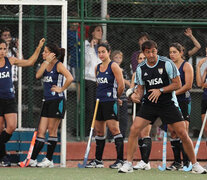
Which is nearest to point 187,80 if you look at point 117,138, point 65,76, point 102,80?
point 102,80

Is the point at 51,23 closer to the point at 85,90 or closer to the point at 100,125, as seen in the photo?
the point at 85,90

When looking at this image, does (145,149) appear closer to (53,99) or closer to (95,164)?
(95,164)

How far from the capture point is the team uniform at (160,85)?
848 cm

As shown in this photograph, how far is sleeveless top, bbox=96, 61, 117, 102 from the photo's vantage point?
31.8 ft

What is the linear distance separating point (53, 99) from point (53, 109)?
0.53ft

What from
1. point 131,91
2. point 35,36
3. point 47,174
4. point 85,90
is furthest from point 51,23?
point 47,174

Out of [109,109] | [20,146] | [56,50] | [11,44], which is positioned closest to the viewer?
[109,109]

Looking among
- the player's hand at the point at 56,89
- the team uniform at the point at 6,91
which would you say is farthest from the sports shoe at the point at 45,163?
the player's hand at the point at 56,89

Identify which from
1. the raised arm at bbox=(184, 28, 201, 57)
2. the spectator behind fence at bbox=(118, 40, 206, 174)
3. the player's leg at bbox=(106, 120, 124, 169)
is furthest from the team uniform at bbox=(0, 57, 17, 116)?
the raised arm at bbox=(184, 28, 201, 57)

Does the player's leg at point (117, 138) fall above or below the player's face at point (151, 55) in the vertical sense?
below

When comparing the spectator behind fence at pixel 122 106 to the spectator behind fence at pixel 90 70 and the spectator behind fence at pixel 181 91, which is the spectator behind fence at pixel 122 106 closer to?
the spectator behind fence at pixel 90 70

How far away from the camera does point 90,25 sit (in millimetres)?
11781

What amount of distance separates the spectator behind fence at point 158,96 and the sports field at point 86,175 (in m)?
0.28

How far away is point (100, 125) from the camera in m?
9.88
